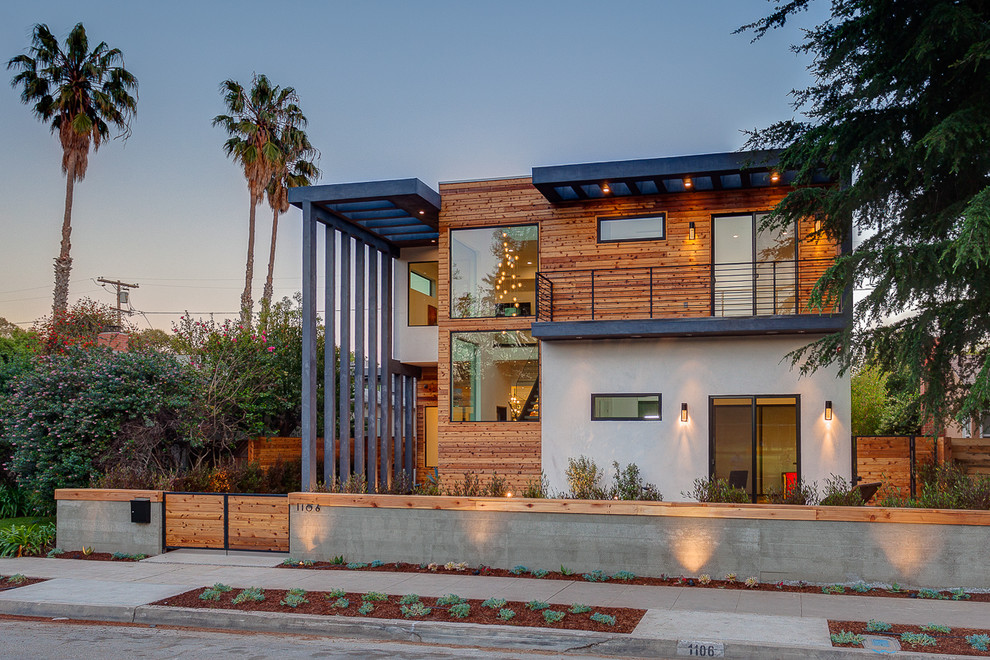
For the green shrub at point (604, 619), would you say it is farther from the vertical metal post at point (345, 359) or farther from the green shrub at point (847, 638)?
the vertical metal post at point (345, 359)

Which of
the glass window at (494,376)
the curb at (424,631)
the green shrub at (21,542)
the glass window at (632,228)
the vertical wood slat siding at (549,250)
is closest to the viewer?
the curb at (424,631)

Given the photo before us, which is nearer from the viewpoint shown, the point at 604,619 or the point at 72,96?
the point at 604,619

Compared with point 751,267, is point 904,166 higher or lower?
higher

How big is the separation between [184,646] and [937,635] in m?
6.87

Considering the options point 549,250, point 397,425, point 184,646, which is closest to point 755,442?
point 549,250

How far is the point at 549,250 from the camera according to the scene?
1631cm

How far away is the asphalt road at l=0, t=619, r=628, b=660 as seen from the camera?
7.58 meters

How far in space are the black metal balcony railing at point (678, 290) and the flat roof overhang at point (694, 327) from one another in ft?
1.88

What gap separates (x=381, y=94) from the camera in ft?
88.0

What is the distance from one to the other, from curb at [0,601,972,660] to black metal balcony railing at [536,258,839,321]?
8.03 metres

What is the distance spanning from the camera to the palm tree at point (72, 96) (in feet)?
86.5

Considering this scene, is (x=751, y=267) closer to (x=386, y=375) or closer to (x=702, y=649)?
(x=386, y=375)

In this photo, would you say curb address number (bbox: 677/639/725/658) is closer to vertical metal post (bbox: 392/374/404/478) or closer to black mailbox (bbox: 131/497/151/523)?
black mailbox (bbox: 131/497/151/523)

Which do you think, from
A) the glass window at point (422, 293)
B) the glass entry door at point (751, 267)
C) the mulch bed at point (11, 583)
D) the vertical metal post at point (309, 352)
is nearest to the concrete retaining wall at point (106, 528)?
the mulch bed at point (11, 583)
